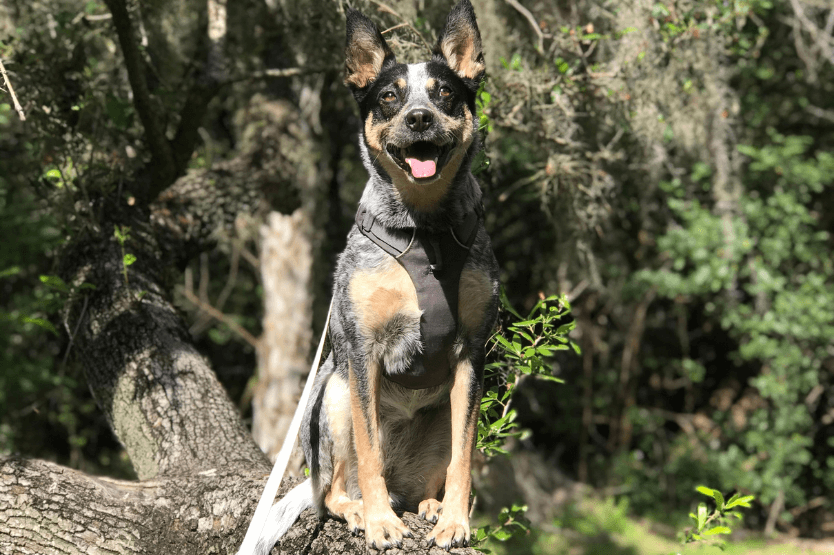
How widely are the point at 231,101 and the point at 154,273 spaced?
Answer: 348 centimetres

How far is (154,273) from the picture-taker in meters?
4.08

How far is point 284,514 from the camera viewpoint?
2.48 metres

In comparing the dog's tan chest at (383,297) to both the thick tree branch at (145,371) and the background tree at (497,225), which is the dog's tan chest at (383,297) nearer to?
the background tree at (497,225)

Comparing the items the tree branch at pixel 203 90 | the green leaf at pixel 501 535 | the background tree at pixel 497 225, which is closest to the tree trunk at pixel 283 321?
the background tree at pixel 497 225

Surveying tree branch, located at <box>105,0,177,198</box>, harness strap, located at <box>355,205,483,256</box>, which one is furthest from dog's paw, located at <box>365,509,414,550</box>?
tree branch, located at <box>105,0,177,198</box>

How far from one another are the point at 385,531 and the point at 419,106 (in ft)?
4.66

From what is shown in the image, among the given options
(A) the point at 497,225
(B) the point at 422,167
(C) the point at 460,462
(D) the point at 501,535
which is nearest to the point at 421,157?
(B) the point at 422,167

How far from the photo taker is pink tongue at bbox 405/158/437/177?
91.4 inches

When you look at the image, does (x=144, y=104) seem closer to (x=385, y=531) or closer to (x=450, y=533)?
(x=385, y=531)

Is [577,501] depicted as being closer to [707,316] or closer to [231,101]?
[707,316]

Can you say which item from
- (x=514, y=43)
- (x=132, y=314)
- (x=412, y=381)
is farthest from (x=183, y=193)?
(x=412, y=381)

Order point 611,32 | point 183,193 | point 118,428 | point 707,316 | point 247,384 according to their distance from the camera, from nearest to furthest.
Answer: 1. point 118,428
2. point 611,32
3. point 183,193
4. point 707,316
5. point 247,384

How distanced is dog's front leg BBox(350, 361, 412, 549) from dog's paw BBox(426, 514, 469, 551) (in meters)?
0.09

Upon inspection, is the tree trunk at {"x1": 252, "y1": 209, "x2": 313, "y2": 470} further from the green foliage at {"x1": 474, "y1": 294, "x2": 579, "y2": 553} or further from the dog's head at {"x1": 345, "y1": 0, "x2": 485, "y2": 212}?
the dog's head at {"x1": 345, "y1": 0, "x2": 485, "y2": 212}
